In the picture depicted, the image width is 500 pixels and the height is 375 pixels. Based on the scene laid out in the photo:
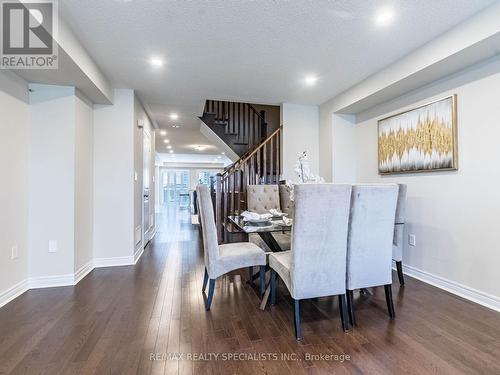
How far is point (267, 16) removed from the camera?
6.69 feet

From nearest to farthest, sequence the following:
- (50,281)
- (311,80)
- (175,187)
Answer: (50,281) < (311,80) < (175,187)

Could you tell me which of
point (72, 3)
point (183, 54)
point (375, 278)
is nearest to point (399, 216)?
point (375, 278)

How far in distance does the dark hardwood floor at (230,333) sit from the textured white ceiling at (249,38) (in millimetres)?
2452

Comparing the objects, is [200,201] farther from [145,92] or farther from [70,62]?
[145,92]

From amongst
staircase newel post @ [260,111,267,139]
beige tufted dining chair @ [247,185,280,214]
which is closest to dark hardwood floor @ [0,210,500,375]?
beige tufted dining chair @ [247,185,280,214]

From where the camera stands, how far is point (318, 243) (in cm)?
179

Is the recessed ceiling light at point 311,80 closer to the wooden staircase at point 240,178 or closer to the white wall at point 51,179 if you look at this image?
the wooden staircase at point 240,178

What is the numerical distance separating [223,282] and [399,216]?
212cm

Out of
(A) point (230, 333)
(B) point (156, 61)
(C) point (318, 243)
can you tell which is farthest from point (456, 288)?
(B) point (156, 61)

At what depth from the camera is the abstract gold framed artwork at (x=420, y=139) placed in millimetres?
2592

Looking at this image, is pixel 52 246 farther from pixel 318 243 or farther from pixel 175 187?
pixel 175 187

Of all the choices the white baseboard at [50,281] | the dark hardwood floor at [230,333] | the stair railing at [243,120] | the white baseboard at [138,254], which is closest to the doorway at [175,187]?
the stair railing at [243,120]

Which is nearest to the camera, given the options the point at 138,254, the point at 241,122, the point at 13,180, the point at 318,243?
the point at 318,243

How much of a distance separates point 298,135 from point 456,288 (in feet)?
9.58
